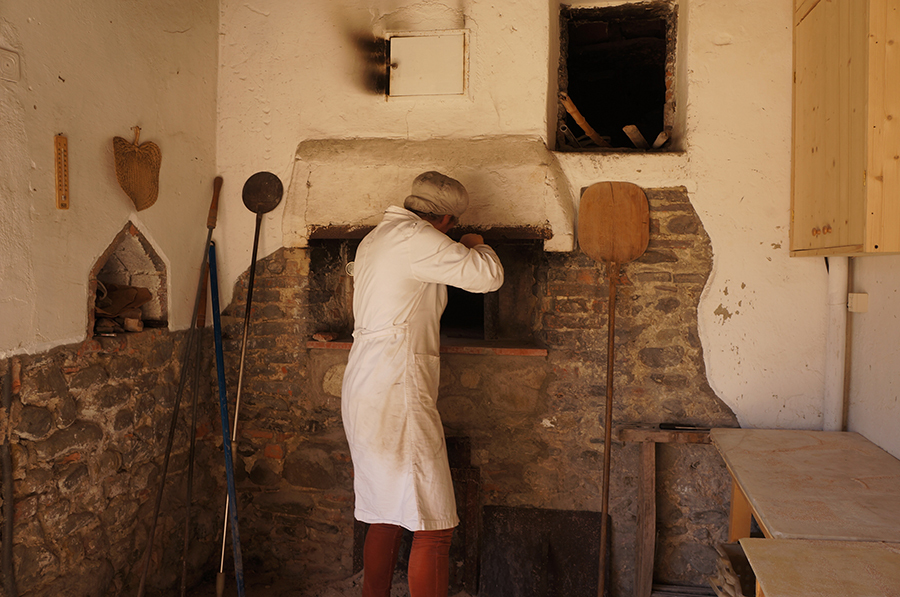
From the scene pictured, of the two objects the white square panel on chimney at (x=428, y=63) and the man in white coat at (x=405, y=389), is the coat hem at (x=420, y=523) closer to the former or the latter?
the man in white coat at (x=405, y=389)

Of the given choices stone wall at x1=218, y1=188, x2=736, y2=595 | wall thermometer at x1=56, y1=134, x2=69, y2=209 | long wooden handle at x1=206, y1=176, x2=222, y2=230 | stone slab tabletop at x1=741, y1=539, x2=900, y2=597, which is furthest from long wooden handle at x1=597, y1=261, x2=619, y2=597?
wall thermometer at x1=56, y1=134, x2=69, y2=209

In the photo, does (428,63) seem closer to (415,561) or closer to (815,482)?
(415,561)

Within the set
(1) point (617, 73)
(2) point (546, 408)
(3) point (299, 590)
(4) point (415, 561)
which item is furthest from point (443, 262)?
(1) point (617, 73)

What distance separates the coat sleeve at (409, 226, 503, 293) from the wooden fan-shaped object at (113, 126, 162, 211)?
3.93 ft

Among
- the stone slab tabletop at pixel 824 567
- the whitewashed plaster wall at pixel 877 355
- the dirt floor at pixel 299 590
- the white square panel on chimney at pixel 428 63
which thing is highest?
the white square panel on chimney at pixel 428 63

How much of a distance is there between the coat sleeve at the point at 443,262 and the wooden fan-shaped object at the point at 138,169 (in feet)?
3.93

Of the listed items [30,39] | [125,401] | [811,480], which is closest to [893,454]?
[811,480]

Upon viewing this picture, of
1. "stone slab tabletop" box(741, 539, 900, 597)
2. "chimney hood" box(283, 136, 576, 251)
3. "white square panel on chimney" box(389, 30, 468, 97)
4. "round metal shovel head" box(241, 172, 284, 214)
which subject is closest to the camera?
"stone slab tabletop" box(741, 539, 900, 597)

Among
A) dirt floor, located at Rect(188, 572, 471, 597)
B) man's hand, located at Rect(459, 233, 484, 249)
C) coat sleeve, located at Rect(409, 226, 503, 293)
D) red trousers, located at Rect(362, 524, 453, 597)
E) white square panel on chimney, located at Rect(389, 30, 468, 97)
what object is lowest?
dirt floor, located at Rect(188, 572, 471, 597)

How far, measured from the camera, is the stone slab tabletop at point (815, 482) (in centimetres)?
155

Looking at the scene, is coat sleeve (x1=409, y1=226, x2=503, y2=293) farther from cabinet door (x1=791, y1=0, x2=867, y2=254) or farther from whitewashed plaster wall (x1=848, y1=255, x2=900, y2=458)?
whitewashed plaster wall (x1=848, y1=255, x2=900, y2=458)

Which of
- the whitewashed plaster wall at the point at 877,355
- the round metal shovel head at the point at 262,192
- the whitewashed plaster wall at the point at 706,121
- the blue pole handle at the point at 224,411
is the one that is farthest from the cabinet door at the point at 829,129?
the blue pole handle at the point at 224,411

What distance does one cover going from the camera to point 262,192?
300cm

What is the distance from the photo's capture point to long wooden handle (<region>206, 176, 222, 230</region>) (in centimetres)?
295
